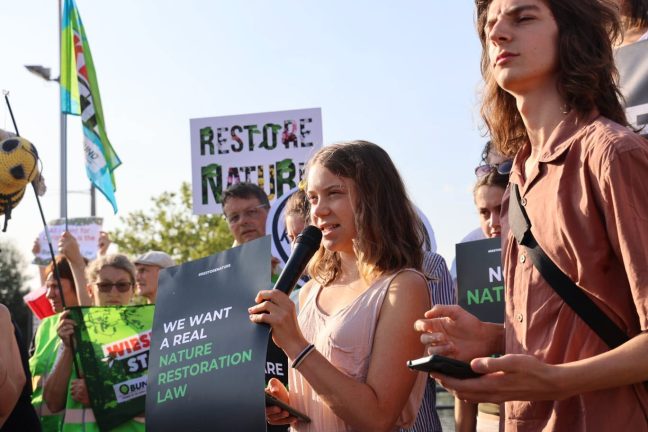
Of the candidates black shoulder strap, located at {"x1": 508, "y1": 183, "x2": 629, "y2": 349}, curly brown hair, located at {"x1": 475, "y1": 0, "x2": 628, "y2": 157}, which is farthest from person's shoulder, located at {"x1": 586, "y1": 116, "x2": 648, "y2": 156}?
black shoulder strap, located at {"x1": 508, "y1": 183, "x2": 629, "y2": 349}

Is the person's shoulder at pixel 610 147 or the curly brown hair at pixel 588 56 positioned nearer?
the person's shoulder at pixel 610 147

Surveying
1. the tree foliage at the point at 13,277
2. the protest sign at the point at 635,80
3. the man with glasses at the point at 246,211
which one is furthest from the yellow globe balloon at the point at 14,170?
the tree foliage at the point at 13,277

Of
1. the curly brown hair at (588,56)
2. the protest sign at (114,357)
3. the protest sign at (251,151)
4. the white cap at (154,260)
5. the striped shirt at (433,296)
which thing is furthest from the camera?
the protest sign at (251,151)

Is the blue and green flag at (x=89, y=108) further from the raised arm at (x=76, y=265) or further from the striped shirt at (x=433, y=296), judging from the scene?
the striped shirt at (x=433, y=296)

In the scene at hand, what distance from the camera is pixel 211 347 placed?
11.1 ft

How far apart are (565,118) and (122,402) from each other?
4.14 m

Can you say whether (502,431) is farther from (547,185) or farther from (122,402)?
(122,402)

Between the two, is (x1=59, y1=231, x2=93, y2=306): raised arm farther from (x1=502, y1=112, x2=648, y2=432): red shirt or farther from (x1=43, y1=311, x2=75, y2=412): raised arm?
(x1=502, y1=112, x2=648, y2=432): red shirt

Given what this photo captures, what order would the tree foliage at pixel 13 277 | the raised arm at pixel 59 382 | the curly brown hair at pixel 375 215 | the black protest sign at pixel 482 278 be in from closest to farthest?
the curly brown hair at pixel 375 215, the black protest sign at pixel 482 278, the raised arm at pixel 59 382, the tree foliage at pixel 13 277

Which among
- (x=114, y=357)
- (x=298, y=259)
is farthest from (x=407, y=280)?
(x=114, y=357)

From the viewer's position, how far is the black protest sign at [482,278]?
4.52 meters

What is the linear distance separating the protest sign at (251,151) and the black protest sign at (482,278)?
389 cm

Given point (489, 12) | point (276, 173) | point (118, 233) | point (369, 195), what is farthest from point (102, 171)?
point (118, 233)

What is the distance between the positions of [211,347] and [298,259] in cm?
48
